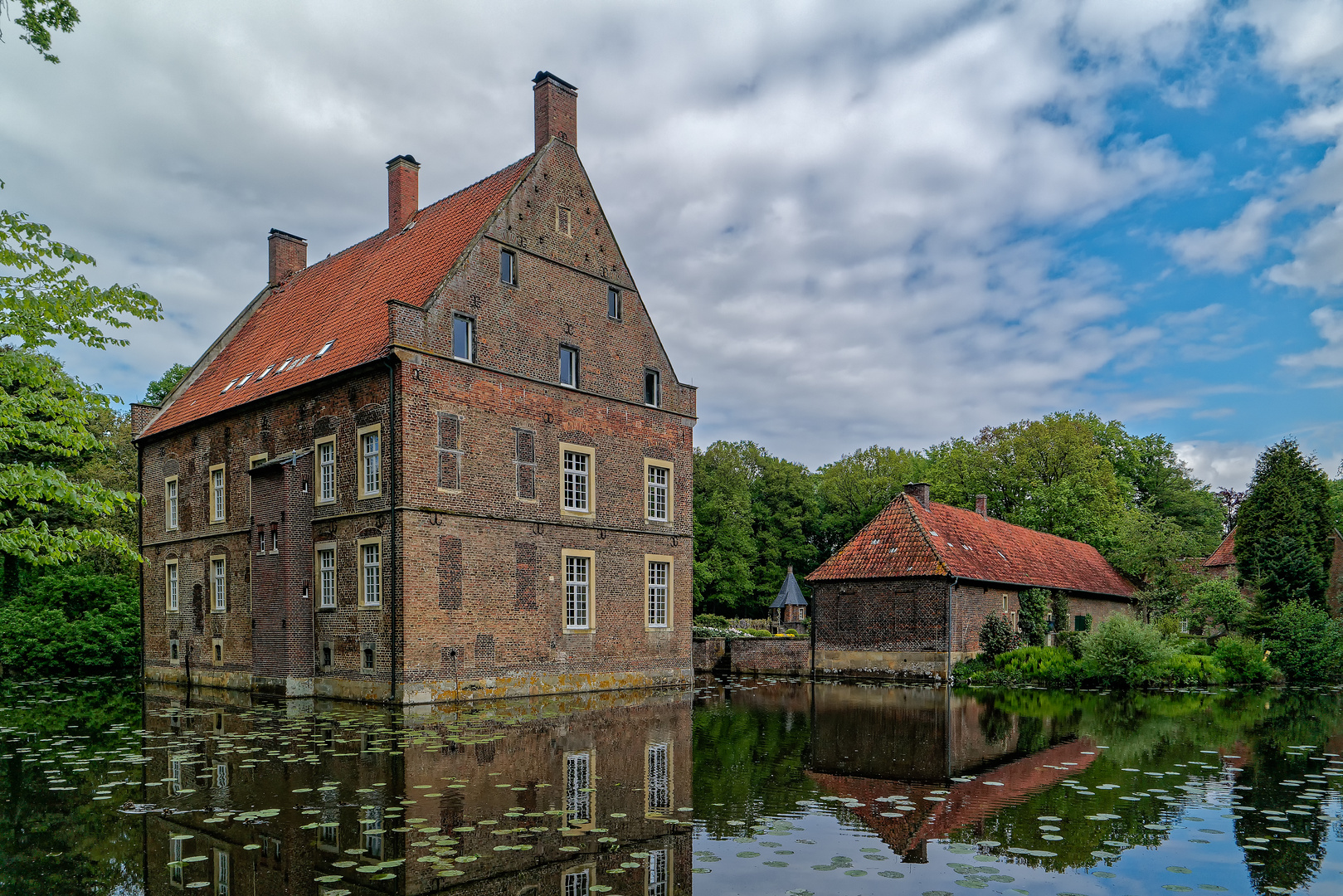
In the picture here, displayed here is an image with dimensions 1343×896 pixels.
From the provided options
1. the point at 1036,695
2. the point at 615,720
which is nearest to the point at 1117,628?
the point at 1036,695

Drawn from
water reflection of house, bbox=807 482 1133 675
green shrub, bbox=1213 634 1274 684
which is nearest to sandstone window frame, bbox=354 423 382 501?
water reflection of house, bbox=807 482 1133 675

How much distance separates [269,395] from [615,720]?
1338 centimetres

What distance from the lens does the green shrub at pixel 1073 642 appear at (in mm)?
28266

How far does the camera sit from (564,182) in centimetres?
2530

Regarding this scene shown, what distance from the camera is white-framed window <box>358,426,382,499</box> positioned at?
21.6m

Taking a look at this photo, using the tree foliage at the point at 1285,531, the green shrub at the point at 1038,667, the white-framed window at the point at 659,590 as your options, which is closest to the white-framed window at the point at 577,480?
the white-framed window at the point at 659,590

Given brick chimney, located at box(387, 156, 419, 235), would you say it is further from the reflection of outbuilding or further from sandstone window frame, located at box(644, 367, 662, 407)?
the reflection of outbuilding

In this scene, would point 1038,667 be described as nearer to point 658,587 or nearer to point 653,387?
point 658,587

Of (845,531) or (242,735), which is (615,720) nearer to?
(242,735)

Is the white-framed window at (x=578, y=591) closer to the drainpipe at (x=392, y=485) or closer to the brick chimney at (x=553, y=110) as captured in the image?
the drainpipe at (x=392, y=485)

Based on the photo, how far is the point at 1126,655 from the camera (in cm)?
2662

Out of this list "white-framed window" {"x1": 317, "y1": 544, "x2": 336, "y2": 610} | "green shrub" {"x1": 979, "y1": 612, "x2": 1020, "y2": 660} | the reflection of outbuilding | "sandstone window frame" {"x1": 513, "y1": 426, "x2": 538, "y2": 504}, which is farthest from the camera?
the reflection of outbuilding

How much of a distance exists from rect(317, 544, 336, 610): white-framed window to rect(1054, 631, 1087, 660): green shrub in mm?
20468

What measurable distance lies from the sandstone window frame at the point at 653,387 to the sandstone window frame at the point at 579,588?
4930mm
